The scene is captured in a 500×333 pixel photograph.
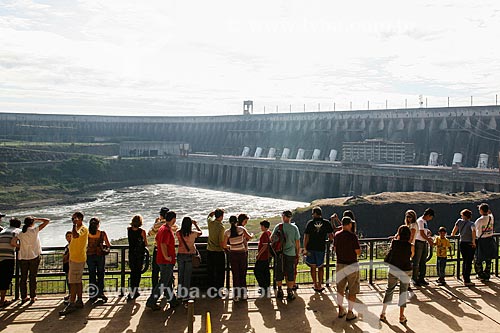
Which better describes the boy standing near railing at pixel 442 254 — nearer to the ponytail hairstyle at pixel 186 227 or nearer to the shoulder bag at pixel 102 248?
the ponytail hairstyle at pixel 186 227

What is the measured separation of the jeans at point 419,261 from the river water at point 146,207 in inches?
1078

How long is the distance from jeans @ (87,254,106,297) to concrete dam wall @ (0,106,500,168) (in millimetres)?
51522

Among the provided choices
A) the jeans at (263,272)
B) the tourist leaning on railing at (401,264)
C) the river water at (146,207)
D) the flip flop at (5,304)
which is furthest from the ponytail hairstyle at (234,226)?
the river water at (146,207)

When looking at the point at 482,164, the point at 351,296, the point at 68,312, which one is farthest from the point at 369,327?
the point at 482,164

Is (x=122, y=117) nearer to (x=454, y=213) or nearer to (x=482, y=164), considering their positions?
(x=482, y=164)

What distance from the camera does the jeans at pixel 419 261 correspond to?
32.7ft

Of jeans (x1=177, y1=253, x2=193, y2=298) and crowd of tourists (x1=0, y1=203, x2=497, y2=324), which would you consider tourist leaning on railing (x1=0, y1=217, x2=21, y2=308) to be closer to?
crowd of tourists (x1=0, y1=203, x2=497, y2=324)

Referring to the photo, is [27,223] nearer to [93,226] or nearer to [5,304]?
[93,226]

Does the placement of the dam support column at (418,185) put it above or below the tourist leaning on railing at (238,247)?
below

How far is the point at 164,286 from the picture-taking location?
28.4 ft

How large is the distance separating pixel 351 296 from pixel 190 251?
276 centimetres

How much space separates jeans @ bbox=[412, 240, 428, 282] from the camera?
9.97 metres

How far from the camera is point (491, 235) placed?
10422 mm

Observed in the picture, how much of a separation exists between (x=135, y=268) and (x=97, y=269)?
2.13ft
